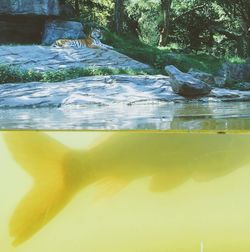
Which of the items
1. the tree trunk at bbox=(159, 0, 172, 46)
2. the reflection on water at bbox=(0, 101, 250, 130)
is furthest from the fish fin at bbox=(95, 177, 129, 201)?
the tree trunk at bbox=(159, 0, 172, 46)

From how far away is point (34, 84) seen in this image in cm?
221

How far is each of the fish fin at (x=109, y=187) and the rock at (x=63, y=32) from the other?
4.07 m

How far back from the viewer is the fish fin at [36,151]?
1.39 ft

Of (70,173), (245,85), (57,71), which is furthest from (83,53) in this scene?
(70,173)

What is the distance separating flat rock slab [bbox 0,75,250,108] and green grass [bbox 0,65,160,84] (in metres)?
0.18

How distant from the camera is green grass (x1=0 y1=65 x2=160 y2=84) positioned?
245 centimetres

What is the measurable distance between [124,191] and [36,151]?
0.09 metres

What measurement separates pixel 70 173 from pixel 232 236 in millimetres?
150

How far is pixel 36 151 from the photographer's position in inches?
16.7

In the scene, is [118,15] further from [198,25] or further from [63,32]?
[63,32]

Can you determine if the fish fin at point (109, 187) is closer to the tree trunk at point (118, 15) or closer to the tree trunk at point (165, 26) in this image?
the tree trunk at point (165, 26)

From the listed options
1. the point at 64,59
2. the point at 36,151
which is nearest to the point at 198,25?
the point at 64,59

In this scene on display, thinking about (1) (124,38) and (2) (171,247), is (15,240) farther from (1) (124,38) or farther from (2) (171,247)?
(1) (124,38)

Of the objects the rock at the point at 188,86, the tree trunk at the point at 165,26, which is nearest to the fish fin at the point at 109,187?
the rock at the point at 188,86
